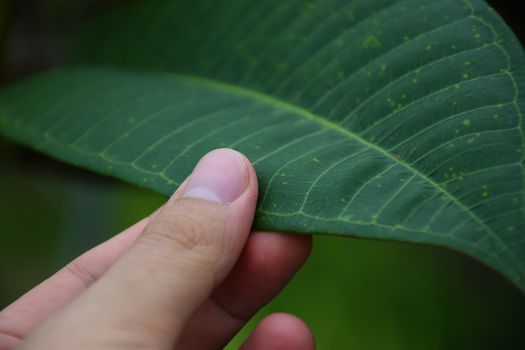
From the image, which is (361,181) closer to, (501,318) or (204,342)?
(204,342)

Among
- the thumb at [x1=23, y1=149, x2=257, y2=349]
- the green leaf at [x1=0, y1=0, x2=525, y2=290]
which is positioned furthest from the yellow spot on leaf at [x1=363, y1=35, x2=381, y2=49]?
the thumb at [x1=23, y1=149, x2=257, y2=349]

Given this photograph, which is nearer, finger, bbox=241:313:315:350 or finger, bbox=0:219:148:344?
finger, bbox=0:219:148:344

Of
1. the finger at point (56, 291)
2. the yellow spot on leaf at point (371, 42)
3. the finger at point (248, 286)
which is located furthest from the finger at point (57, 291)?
the yellow spot on leaf at point (371, 42)

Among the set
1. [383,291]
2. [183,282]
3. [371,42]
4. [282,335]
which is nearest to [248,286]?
[282,335]

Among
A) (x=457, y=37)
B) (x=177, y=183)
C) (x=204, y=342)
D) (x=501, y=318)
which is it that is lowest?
(x=501, y=318)

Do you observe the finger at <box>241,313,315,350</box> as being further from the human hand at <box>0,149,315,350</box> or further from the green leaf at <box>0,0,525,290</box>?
the green leaf at <box>0,0,525,290</box>

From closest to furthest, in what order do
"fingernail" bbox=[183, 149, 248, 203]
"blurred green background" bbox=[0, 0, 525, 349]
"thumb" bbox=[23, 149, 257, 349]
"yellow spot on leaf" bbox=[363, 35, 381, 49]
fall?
"thumb" bbox=[23, 149, 257, 349]
"fingernail" bbox=[183, 149, 248, 203]
"yellow spot on leaf" bbox=[363, 35, 381, 49]
"blurred green background" bbox=[0, 0, 525, 349]

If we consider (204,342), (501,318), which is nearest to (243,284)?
(204,342)
